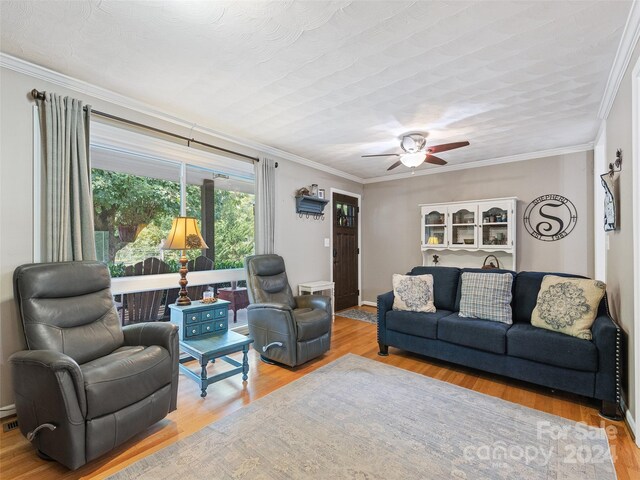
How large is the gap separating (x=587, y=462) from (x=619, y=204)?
5.97 feet

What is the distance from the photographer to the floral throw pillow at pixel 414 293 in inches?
135

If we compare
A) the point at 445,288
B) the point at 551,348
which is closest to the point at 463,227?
the point at 445,288

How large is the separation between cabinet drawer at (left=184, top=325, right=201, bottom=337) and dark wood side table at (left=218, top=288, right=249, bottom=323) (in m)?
1.06

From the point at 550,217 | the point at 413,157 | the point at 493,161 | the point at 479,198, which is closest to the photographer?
the point at 413,157

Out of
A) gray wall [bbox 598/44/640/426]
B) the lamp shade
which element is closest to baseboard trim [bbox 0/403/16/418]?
the lamp shade

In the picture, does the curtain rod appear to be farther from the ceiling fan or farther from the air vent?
the air vent

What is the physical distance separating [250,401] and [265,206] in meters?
2.37

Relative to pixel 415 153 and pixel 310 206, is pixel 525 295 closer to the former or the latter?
pixel 415 153

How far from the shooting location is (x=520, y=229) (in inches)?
177

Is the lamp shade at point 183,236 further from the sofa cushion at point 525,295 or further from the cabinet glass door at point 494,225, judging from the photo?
the cabinet glass door at point 494,225

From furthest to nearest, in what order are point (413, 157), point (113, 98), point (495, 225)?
point (495, 225) < point (413, 157) < point (113, 98)

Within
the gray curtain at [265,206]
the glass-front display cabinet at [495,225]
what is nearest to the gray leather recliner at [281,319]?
the gray curtain at [265,206]

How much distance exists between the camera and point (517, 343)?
2.68m

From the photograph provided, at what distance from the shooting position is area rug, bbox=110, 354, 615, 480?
1744mm
